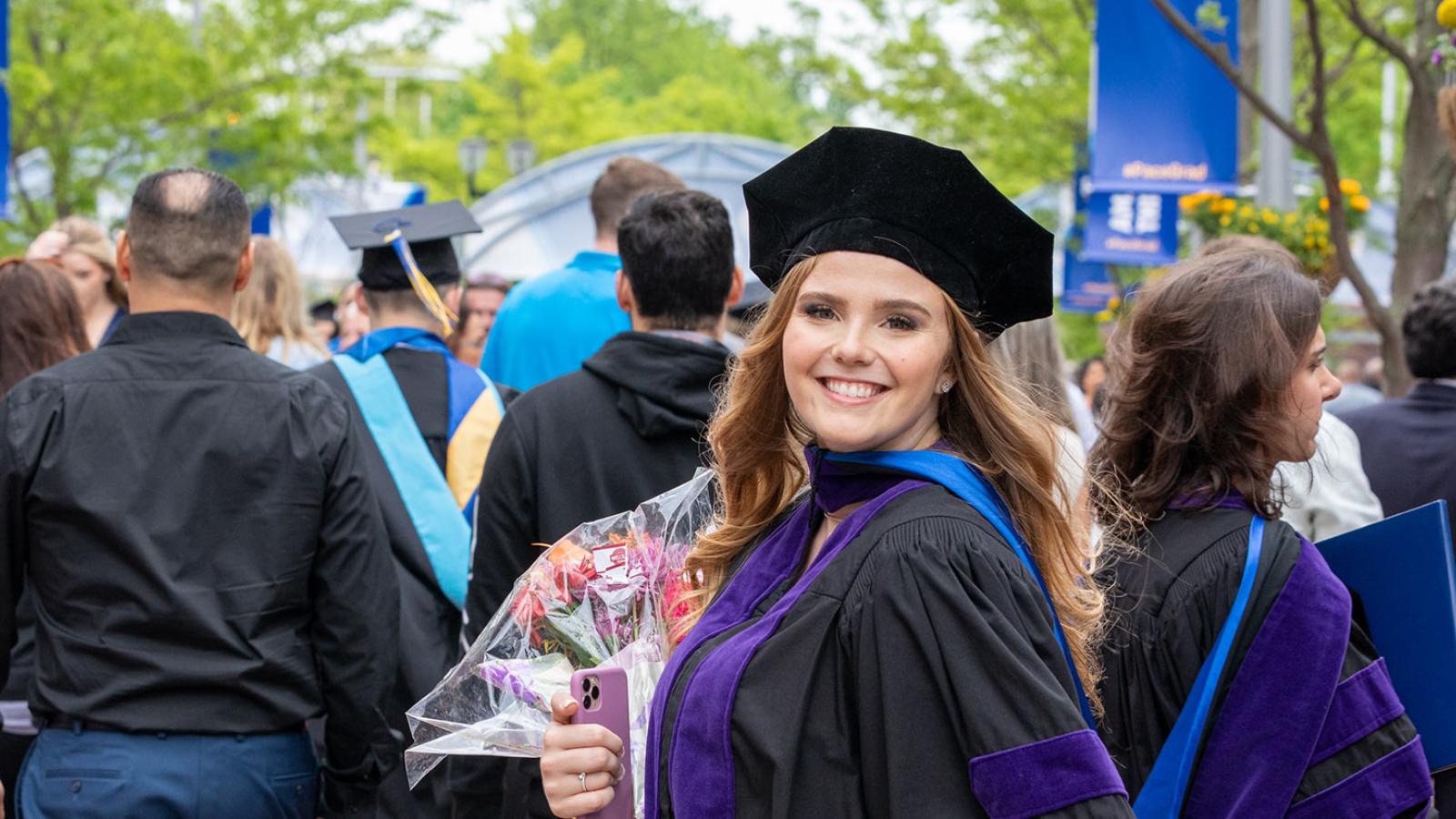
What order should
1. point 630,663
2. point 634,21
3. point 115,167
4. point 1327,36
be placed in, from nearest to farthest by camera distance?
point 630,663 → point 1327,36 → point 115,167 → point 634,21

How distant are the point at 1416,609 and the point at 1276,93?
5.70m

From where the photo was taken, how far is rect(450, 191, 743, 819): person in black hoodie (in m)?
4.01

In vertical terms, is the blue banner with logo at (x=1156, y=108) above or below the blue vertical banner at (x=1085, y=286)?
above

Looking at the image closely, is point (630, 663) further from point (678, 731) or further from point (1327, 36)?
point (1327, 36)

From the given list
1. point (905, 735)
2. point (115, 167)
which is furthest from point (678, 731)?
point (115, 167)

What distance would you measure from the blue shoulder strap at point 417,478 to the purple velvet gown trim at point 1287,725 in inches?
99.1

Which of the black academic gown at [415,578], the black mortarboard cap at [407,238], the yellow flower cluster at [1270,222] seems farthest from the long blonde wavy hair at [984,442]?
the yellow flower cluster at [1270,222]

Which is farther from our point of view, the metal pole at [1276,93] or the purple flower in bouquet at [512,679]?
the metal pole at [1276,93]

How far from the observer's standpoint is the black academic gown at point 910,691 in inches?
81.0

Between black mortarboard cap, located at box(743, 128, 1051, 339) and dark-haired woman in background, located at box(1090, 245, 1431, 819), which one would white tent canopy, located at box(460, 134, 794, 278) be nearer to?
dark-haired woman in background, located at box(1090, 245, 1431, 819)

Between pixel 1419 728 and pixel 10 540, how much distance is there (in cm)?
317

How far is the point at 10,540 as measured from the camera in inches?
148

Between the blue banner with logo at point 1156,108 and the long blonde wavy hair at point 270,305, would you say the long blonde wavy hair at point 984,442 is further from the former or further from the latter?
the blue banner with logo at point 1156,108

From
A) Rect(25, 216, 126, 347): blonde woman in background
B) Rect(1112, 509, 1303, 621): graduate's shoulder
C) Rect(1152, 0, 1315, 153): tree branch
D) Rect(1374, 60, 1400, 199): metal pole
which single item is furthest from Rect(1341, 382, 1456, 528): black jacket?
Rect(1374, 60, 1400, 199): metal pole
